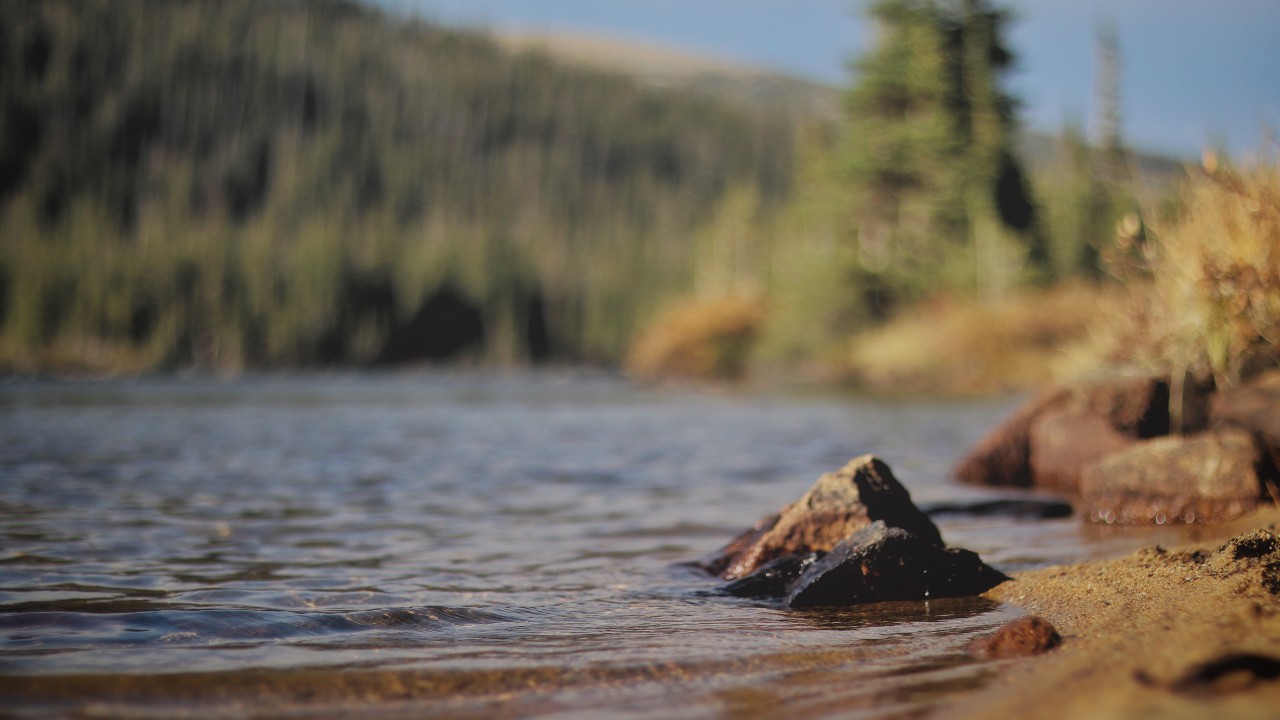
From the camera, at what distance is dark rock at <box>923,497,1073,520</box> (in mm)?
7867

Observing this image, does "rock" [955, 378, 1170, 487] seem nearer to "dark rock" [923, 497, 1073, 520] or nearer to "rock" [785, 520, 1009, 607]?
"dark rock" [923, 497, 1073, 520]

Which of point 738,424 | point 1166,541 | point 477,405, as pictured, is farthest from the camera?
point 477,405

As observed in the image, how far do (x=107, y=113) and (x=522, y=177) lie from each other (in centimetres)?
6018

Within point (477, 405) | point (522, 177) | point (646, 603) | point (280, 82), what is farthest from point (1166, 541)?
point (280, 82)

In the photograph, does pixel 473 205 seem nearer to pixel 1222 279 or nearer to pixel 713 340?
pixel 713 340

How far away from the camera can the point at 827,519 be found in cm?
604

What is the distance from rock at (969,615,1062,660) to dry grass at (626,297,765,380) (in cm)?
4297

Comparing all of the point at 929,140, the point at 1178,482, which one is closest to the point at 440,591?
the point at 1178,482

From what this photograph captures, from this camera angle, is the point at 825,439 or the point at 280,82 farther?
the point at 280,82

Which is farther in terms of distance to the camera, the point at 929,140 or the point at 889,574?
the point at 929,140

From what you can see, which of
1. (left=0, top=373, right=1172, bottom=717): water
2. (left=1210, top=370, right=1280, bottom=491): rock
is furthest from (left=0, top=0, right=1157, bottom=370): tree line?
(left=0, top=373, right=1172, bottom=717): water

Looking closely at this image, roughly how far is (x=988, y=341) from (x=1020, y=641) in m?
26.7

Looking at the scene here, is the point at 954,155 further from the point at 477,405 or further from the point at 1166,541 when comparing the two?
the point at 1166,541

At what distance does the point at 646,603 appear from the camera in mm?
5051
